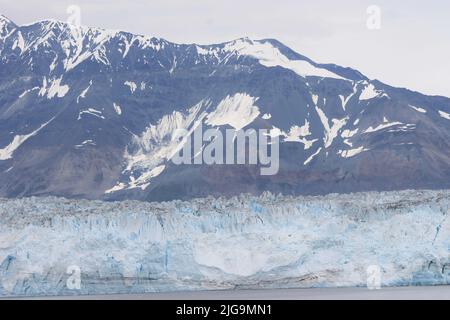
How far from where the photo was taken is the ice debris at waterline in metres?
41.2

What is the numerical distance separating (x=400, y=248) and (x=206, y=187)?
5700 inches

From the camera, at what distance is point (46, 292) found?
40812 mm

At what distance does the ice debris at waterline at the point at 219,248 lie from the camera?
41.2 m

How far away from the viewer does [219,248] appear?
42.4 metres

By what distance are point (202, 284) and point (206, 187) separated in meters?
144

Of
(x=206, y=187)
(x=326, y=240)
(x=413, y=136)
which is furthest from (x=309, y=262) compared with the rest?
(x=413, y=136)
